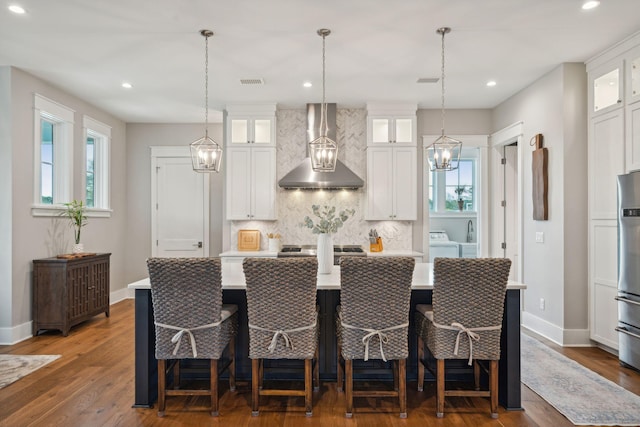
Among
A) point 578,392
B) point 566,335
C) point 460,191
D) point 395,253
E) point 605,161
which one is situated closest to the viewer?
point 578,392

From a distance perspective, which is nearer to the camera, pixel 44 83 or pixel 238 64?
pixel 238 64

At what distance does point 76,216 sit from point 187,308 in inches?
125

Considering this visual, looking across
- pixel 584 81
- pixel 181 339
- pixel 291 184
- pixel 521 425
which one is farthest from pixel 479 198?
pixel 181 339

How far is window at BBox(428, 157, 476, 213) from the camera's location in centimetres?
772

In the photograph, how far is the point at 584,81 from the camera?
3.92 metres

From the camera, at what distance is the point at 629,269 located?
3.22 meters

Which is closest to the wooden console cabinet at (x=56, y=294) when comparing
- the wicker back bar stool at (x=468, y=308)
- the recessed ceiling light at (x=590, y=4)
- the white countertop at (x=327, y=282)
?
the white countertop at (x=327, y=282)

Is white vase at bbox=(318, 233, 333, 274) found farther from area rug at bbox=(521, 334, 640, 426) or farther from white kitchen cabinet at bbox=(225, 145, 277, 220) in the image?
white kitchen cabinet at bbox=(225, 145, 277, 220)

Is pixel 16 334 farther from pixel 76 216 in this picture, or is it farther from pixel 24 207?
pixel 76 216

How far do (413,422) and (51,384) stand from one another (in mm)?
2723

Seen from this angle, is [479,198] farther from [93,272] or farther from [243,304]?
[93,272]

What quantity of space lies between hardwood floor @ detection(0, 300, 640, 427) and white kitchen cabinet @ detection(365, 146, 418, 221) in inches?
104

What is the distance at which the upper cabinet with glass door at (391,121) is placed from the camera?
5293 millimetres

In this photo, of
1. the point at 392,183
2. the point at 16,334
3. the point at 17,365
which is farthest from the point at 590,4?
the point at 16,334
